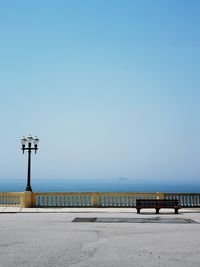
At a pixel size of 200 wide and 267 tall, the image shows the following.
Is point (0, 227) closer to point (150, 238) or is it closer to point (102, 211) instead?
point (150, 238)

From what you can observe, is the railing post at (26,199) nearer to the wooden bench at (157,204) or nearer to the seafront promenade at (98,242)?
the seafront promenade at (98,242)

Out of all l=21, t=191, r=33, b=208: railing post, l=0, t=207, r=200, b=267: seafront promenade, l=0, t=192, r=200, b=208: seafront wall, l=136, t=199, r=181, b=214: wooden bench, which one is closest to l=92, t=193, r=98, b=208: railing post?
l=0, t=192, r=200, b=208: seafront wall

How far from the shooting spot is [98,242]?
11.7 meters

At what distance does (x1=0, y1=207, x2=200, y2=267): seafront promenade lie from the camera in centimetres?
914

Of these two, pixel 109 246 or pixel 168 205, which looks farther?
pixel 168 205

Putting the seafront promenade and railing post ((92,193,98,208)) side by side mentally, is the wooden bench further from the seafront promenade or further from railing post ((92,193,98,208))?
the seafront promenade

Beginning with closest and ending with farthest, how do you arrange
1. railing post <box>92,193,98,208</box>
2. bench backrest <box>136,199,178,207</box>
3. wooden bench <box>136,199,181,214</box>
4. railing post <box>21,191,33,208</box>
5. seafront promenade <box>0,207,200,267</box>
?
seafront promenade <box>0,207,200,267</box> < wooden bench <box>136,199,181,214</box> < bench backrest <box>136,199,178,207</box> < railing post <box>21,191,33,208</box> < railing post <box>92,193,98,208</box>

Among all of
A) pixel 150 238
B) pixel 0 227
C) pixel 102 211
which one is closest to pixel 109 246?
pixel 150 238

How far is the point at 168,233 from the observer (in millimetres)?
13578

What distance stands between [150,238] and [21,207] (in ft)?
43.7

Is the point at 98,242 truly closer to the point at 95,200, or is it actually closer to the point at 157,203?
the point at 157,203

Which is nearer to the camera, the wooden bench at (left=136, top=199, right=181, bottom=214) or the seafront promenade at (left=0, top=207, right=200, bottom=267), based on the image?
the seafront promenade at (left=0, top=207, right=200, bottom=267)

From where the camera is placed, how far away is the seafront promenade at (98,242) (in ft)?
30.0

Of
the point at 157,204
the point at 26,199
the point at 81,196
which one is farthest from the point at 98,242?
the point at 26,199
